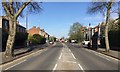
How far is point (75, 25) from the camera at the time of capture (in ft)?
557

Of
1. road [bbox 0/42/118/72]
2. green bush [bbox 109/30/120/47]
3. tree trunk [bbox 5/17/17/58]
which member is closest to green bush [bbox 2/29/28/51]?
tree trunk [bbox 5/17/17/58]

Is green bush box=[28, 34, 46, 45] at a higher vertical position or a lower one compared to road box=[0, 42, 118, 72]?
higher

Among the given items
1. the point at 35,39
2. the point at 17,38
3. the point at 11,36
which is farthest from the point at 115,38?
the point at 35,39

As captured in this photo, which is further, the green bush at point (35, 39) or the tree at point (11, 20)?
the green bush at point (35, 39)

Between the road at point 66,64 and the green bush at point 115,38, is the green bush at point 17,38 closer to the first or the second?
the road at point 66,64

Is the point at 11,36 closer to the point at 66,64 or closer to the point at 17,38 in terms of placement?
the point at 66,64

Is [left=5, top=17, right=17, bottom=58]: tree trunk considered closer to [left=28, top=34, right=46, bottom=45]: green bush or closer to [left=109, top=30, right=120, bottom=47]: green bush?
[left=109, top=30, right=120, bottom=47]: green bush

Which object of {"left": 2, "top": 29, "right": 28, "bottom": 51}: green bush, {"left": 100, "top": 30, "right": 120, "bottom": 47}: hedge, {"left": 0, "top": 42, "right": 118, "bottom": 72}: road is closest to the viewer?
{"left": 0, "top": 42, "right": 118, "bottom": 72}: road

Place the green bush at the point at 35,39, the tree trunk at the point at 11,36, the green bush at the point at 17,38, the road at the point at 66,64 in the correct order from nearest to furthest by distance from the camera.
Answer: the road at the point at 66,64 → the tree trunk at the point at 11,36 → the green bush at the point at 17,38 → the green bush at the point at 35,39

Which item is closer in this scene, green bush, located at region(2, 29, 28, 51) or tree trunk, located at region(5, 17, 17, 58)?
tree trunk, located at region(5, 17, 17, 58)

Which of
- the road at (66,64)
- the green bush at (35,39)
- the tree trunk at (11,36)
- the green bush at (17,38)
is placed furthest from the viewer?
the green bush at (35,39)

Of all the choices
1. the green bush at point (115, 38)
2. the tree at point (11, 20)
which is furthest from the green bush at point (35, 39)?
the tree at point (11, 20)

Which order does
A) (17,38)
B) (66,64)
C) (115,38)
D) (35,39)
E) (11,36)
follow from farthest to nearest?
(35,39) → (17,38) → (115,38) → (11,36) → (66,64)

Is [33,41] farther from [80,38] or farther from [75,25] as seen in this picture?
[75,25]
